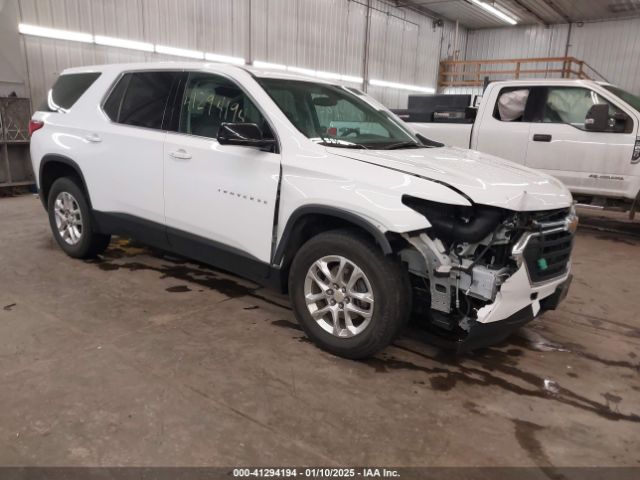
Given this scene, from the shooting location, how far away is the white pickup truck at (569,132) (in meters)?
6.24

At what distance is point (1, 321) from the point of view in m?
3.46

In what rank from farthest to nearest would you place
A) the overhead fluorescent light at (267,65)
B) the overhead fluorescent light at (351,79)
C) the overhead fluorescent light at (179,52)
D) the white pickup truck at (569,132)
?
the overhead fluorescent light at (351,79), the overhead fluorescent light at (267,65), the overhead fluorescent light at (179,52), the white pickup truck at (569,132)

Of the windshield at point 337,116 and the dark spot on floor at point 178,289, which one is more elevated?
the windshield at point 337,116

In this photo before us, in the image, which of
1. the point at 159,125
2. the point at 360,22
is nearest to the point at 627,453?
the point at 159,125

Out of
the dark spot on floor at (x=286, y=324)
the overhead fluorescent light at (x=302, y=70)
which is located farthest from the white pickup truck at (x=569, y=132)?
the overhead fluorescent light at (x=302, y=70)

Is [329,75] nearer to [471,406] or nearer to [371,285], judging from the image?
[371,285]

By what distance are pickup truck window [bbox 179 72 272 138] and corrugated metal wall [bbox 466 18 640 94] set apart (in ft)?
67.5

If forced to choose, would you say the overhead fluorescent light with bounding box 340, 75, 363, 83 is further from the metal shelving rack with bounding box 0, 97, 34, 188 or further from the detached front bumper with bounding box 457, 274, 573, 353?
the detached front bumper with bounding box 457, 274, 573, 353

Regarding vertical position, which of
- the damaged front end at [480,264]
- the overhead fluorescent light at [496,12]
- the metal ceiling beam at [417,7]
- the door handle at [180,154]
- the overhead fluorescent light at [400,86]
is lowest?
the damaged front end at [480,264]

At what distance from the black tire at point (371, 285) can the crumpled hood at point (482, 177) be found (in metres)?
0.46

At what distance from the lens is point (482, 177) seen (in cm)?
282

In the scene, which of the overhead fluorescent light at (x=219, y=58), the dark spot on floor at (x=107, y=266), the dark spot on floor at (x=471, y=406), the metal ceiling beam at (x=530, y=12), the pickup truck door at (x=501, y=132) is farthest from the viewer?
the metal ceiling beam at (x=530, y=12)

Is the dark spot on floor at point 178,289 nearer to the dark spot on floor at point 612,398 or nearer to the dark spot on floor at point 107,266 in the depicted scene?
the dark spot on floor at point 107,266

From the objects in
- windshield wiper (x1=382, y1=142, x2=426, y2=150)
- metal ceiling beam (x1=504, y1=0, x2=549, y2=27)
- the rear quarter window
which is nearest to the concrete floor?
windshield wiper (x1=382, y1=142, x2=426, y2=150)
